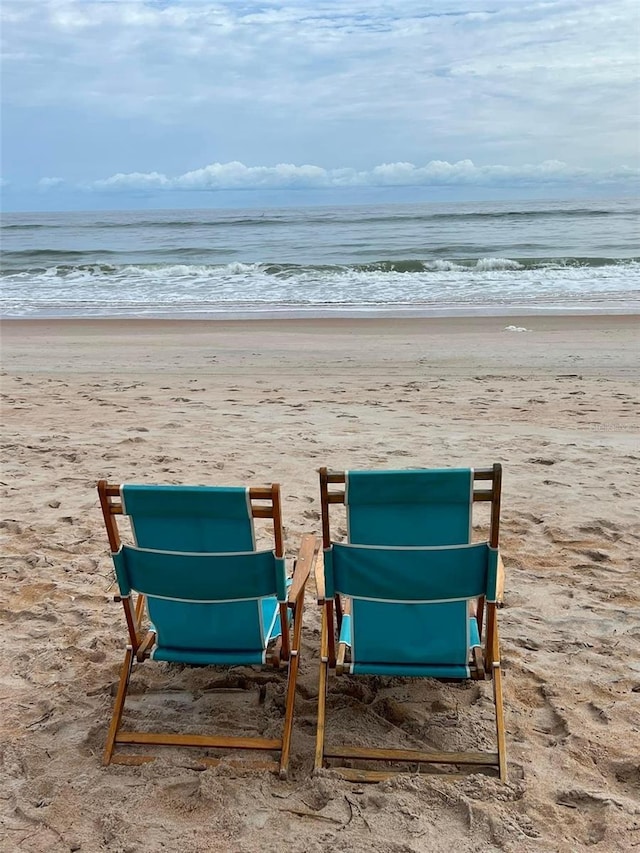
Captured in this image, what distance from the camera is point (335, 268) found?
20000mm

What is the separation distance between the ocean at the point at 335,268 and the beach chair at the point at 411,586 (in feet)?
34.7

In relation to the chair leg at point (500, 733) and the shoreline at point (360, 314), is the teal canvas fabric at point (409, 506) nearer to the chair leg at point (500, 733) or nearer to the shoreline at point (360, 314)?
the chair leg at point (500, 733)

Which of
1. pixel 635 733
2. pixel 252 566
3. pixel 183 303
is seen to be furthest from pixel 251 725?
pixel 183 303

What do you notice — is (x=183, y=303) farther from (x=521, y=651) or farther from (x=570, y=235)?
(x=570, y=235)

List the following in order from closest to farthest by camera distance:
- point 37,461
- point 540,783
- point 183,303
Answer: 1. point 540,783
2. point 37,461
3. point 183,303

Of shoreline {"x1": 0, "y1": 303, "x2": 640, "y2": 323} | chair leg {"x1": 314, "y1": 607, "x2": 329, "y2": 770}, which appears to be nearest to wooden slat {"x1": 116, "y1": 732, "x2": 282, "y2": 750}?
chair leg {"x1": 314, "y1": 607, "x2": 329, "y2": 770}

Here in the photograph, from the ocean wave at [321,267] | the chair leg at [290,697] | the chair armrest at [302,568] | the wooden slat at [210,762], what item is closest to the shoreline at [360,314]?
the ocean wave at [321,267]

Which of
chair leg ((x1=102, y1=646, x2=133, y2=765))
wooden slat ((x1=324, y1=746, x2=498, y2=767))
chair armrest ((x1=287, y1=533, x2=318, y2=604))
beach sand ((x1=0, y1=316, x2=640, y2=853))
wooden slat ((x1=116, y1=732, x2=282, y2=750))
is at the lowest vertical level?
beach sand ((x1=0, y1=316, x2=640, y2=853))

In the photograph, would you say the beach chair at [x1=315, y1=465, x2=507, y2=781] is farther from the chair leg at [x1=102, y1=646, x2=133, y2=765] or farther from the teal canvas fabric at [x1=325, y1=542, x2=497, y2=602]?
the chair leg at [x1=102, y1=646, x2=133, y2=765]

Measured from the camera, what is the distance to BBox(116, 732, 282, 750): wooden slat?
2.51 metres

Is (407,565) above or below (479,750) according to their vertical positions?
above

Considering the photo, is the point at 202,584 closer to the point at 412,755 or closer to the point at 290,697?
the point at 290,697

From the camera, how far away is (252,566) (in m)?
2.46

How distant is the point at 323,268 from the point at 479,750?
1846cm
